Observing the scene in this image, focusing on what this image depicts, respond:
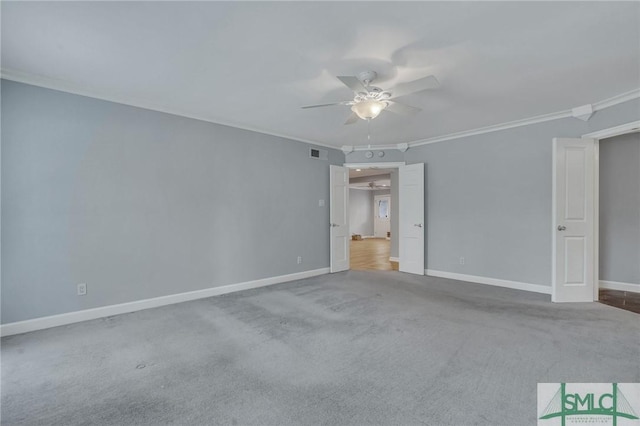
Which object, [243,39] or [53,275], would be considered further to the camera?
[53,275]

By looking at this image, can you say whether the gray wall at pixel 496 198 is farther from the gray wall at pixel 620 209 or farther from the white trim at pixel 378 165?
the gray wall at pixel 620 209

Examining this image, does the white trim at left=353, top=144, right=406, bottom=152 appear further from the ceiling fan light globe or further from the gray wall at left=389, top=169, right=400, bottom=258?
the ceiling fan light globe

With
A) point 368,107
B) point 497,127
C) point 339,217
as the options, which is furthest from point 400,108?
point 339,217

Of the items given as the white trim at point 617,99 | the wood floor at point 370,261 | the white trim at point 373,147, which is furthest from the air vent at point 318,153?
the white trim at point 617,99

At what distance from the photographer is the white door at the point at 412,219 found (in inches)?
221

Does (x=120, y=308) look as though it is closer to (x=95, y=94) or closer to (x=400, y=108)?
(x=95, y=94)

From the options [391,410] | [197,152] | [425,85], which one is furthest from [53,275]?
[425,85]

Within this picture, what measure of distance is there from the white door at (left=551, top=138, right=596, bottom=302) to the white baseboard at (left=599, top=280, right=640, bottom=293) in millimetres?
1157

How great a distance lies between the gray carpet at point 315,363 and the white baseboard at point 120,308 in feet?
0.40

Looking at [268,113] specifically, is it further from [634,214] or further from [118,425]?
[634,214]

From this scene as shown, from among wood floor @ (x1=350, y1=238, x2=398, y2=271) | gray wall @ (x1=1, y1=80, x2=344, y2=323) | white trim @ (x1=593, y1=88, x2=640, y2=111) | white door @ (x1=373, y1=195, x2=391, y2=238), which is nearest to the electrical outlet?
gray wall @ (x1=1, y1=80, x2=344, y2=323)

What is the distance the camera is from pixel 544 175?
432cm

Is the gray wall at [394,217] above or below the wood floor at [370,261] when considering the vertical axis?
above

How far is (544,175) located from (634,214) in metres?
1.61
